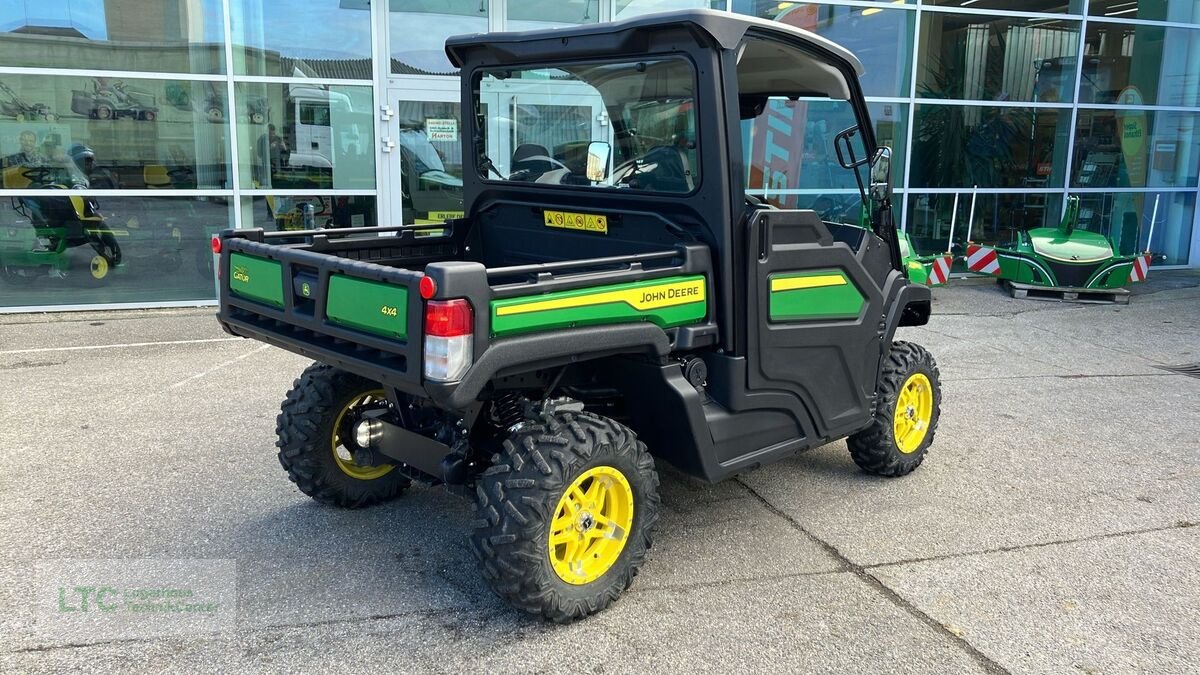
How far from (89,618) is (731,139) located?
291 centimetres

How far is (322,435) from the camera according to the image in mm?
4102

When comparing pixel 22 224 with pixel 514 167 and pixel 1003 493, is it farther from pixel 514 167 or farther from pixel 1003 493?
pixel 1003 493

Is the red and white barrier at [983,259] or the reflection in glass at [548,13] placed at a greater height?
the reflection in glass at [548,13]

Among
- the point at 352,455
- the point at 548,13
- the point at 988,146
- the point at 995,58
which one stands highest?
the point at 548,13

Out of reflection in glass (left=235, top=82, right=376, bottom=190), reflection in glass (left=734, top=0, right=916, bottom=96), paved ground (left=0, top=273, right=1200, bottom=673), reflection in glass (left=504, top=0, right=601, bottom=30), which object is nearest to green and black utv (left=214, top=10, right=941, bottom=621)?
paved ground (left=0, top=273, right=1200, bottom=673)

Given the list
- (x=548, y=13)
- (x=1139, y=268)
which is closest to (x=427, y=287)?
(x=548, y=13)

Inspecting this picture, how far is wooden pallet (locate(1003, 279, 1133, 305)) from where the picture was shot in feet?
34.6

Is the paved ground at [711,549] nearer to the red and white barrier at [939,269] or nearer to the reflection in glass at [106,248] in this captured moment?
the reflection in glass at [106,248]

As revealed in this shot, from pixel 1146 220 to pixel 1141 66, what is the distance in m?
2.21

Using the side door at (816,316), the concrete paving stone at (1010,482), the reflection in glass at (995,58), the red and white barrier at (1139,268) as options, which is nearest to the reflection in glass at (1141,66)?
the reflection in glass at (995,58)

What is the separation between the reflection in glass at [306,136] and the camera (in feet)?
31.9

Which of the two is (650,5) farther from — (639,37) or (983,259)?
(639,37)

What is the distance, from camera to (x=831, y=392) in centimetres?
421

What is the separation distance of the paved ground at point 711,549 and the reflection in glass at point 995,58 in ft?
22.8
